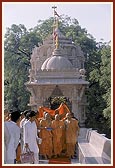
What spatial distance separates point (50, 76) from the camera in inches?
632

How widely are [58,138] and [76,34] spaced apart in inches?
630

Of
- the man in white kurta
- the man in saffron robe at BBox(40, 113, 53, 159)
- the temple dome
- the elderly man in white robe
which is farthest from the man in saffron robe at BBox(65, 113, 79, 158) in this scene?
the temple dome

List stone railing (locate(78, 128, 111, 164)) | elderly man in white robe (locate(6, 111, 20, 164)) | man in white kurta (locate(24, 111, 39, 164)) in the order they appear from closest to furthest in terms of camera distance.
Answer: elderly man in white robe (locate(6, 111, 20, 164)) < man in white kurta (locate(24, 111, 39, 164)) < stone railing (locate(78, 128, 111, 164))

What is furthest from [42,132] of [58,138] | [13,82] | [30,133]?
[13,82]

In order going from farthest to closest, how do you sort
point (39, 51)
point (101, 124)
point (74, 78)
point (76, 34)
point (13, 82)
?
point (76, 34), point (13, 82), point (101, 124), point (39, 51), point (74, 78)

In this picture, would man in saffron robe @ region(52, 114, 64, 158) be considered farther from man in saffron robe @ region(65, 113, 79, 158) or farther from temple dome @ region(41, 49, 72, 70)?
temple dome @ region(41, 49, 72, 70)

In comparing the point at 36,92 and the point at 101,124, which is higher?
the point at 36,92

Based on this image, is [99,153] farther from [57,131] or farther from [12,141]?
[12,141]

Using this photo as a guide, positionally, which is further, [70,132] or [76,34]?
[76,34]

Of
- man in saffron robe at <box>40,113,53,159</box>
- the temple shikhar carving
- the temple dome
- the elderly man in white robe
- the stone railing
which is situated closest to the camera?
the elderly man in white robe

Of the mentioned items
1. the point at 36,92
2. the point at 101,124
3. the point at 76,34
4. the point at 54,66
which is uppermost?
the point at 76,34

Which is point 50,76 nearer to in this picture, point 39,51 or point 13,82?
point 39,51

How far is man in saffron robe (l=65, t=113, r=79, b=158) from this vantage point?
35.3 feet

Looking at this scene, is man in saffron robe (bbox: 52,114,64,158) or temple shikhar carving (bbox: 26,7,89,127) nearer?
man in saffron robe (bbox: 52,114,64,158)
